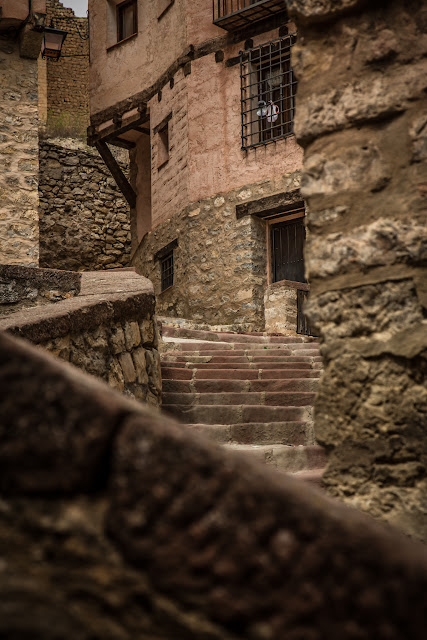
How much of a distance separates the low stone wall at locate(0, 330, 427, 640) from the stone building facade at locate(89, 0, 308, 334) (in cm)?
959

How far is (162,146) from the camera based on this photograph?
527 inches

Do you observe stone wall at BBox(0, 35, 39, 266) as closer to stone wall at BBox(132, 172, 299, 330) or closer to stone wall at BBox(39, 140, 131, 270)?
stone wall at BBox(132, 172, 299, 330)

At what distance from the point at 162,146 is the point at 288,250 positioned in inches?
147

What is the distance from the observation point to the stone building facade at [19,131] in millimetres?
8711

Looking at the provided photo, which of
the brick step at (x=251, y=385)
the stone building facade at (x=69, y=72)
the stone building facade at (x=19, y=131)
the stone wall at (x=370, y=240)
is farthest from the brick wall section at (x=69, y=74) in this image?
the stone wall at (x=370, y=240)

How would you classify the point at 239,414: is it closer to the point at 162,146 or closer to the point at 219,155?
the point at 219,155

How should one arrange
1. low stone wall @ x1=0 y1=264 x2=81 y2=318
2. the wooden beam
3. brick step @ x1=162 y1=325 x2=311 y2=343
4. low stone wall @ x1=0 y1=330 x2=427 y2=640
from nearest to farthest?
1. low stone wall @ x1=0 y1=330 x2=427 y2=640
2. low stone wall @ x1=0 y1=264 x2=81 y2=318
3. brick step @ x1=162 y1=325 x2=311 y2=343
4. the wooden beam

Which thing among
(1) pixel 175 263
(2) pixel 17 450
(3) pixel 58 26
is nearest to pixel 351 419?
(2) pixel 17 450

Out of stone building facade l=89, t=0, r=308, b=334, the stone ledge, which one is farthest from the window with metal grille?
the stone ledge

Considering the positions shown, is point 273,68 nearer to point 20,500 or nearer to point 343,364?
point 343,364

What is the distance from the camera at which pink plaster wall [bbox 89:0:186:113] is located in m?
12.7

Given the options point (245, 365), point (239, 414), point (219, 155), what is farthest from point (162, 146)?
point (239, 414)

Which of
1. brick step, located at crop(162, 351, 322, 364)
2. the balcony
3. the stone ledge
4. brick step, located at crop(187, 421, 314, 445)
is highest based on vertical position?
the balcony

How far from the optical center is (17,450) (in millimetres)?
999
